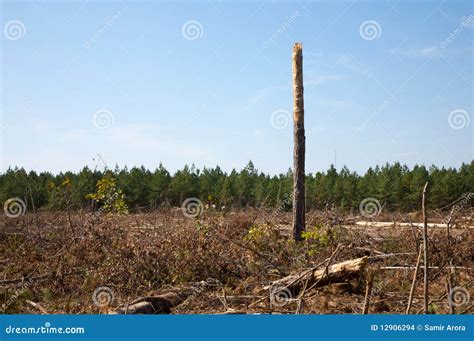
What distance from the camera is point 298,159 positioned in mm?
12828

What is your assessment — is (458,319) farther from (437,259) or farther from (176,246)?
(176,246)

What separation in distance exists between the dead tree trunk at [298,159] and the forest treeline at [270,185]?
3268 cm

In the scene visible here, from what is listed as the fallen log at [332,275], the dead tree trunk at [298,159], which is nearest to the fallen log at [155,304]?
the fallen log at [332,275]

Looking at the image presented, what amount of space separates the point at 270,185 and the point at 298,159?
3830 cm

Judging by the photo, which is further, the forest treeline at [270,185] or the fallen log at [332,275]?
the forest treeline at [270,185]

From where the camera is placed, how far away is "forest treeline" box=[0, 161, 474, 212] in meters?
47.4

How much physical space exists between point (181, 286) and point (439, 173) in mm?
48572

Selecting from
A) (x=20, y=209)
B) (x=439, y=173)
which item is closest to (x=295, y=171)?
(x=20, y=209)

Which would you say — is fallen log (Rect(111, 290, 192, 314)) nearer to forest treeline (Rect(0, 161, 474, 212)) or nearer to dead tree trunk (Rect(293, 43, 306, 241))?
dead tree trunk (Rect(293, 43, 306, 241))

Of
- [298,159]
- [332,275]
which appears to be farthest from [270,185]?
[332,275]

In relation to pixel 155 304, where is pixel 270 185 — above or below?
above

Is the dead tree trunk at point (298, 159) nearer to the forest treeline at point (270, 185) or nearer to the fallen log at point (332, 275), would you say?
the fallen log at point (332, 275)

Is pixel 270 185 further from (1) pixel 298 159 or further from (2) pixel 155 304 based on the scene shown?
(2) pixel 155 304

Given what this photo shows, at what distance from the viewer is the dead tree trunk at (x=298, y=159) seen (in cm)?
1265
